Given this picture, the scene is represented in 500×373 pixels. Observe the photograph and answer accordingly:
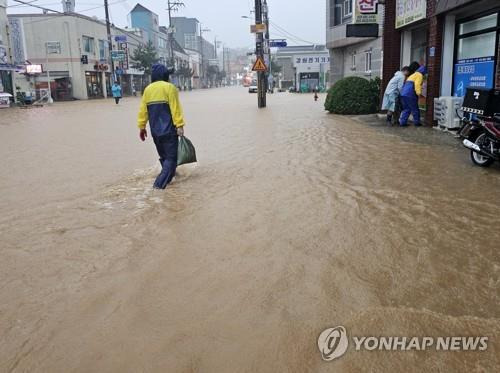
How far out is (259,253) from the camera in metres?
4.43

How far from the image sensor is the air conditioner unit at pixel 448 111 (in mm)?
11570

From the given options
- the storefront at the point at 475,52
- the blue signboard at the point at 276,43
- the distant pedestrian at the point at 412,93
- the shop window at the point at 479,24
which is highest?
the blue signboard at the point at 276,43

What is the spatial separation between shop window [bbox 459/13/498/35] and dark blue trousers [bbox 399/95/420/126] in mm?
1981

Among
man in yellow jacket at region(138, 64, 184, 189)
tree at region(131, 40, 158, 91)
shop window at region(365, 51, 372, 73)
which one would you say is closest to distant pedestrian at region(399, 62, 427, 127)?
man in yellow jacket at region(138, 64, 184, 189)

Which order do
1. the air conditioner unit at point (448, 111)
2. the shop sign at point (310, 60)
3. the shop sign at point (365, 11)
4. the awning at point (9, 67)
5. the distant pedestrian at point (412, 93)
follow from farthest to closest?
the shop sign at point (310, 60), the awning at point (9, 67), the shop sign at point (365, 11), the distant pedestrian at point (412, 93), the air conditioner unit at point (448, 111)

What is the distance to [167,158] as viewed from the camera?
23.4ft

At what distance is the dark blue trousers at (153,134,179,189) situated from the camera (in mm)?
7039

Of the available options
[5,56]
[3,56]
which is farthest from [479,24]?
[5,56]

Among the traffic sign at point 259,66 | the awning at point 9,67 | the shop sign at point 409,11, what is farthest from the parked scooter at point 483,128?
the awning at point 9,67

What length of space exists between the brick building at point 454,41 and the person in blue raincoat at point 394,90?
759 millimetres

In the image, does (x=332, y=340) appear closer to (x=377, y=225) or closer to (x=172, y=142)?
(x=377, y=225)

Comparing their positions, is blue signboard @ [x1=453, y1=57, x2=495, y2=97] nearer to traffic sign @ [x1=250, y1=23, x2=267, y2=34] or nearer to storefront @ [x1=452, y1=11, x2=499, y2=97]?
storefront @ [x1=452, y1=11, x2=499, y2=97]

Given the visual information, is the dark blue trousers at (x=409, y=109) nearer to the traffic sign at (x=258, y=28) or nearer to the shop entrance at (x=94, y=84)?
the traffic sign at (x=258, y=28)

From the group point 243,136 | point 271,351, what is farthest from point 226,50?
point 271,351
